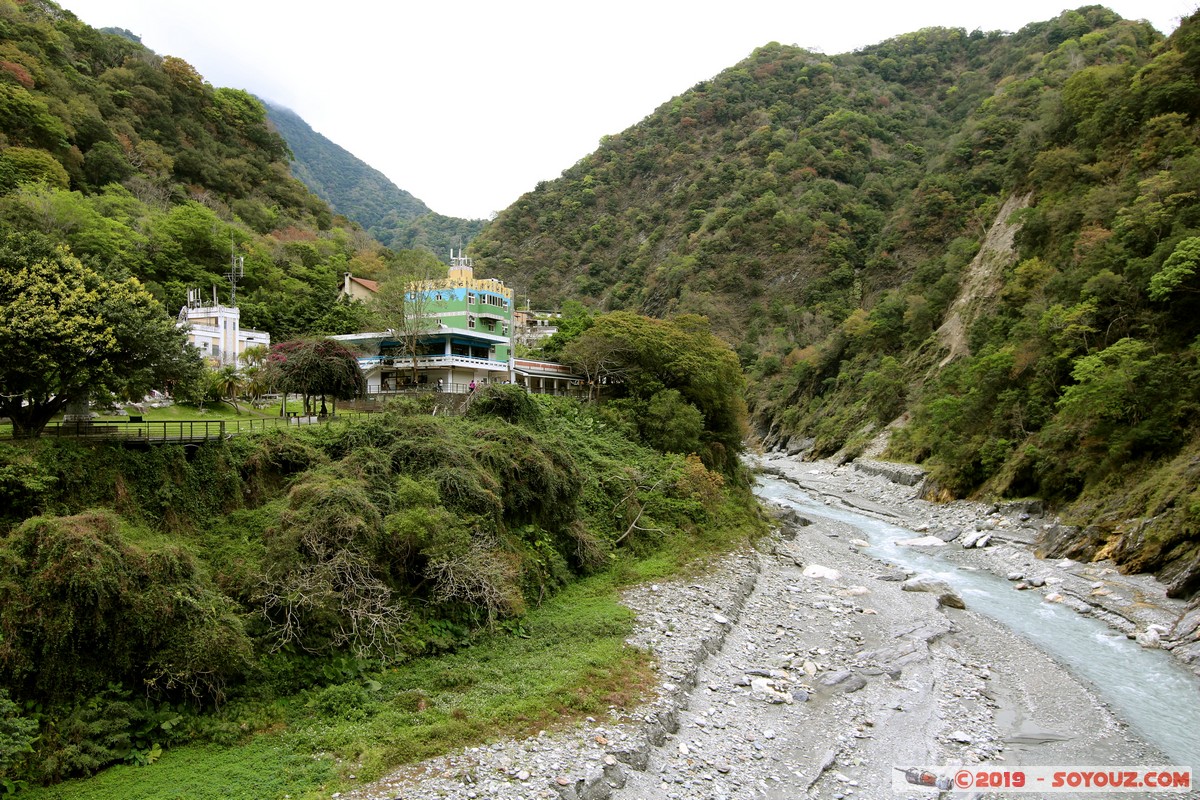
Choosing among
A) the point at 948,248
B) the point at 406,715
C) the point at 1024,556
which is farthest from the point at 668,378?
the point at 948,248

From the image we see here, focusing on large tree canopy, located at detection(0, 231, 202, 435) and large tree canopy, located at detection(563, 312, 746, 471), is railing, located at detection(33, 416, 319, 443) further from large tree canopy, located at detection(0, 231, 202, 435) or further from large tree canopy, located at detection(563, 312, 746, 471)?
large tree canopy, located at detection(563, 312, 746, 471)

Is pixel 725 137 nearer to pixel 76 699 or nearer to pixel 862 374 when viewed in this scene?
pixel 862 374

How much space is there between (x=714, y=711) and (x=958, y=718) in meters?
5.08

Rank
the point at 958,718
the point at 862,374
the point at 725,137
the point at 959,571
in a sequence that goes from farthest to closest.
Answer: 1. the point at 725,137
2. the point at 862,374
3. the point at 959,571
4. the point at 958,718

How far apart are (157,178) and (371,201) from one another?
13192 centimetres

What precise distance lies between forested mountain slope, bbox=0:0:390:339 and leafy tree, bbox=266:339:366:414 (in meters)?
14.3

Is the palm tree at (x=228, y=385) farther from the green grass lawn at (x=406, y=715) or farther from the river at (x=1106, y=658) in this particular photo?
the river at (x=1106, y=658)

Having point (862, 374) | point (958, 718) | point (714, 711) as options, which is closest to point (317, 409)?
point (714, 711)

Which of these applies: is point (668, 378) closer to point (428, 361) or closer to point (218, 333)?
point (428, 361)

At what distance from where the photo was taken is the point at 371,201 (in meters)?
177

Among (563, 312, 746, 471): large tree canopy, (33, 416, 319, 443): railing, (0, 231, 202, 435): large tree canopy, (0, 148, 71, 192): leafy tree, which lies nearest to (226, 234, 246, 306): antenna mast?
(0, 148, 71, 192): leafy tree

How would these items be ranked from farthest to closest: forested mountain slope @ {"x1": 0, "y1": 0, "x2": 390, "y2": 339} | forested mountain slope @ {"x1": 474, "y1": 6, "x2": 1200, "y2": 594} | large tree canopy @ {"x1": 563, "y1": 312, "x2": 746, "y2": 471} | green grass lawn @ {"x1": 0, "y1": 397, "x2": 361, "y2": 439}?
forested mountain slope @ {"x1": 0, "y1": 0, "x2": 390, "y2": 339}, large tree canopy @ {"x1": 563, "y1": 312, "x2": 746, "y2": 471}, forested mountain slope @ {"x1": 474, "y1": 6, "x2": 1200, "y2": 594}, green grass lawn @ {"x1": 0, "y1": 397, "x2": 361, "y2": 439}

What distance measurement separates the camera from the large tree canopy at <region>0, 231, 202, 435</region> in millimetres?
12062

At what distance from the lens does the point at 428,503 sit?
15852 mm
